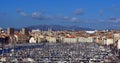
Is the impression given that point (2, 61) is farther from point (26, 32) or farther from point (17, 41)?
point (26, 32)

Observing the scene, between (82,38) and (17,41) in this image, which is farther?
(82,38)

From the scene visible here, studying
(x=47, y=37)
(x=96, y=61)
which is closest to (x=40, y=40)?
(x=47, y=37)

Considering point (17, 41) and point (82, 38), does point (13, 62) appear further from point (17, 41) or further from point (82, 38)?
point (82, 38)

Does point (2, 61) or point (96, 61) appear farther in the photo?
→ point (96, 61)

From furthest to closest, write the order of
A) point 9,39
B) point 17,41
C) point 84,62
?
point 17,41 → point 9,39 → point 84,62

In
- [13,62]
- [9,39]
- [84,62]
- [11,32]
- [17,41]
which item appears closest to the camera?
[13,62]

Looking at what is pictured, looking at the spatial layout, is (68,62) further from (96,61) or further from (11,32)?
(11,32)

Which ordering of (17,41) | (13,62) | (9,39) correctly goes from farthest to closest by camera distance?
(17,41)
(9,39)
(13,62)

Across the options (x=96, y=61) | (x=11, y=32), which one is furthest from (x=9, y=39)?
(x=96, y=61)
